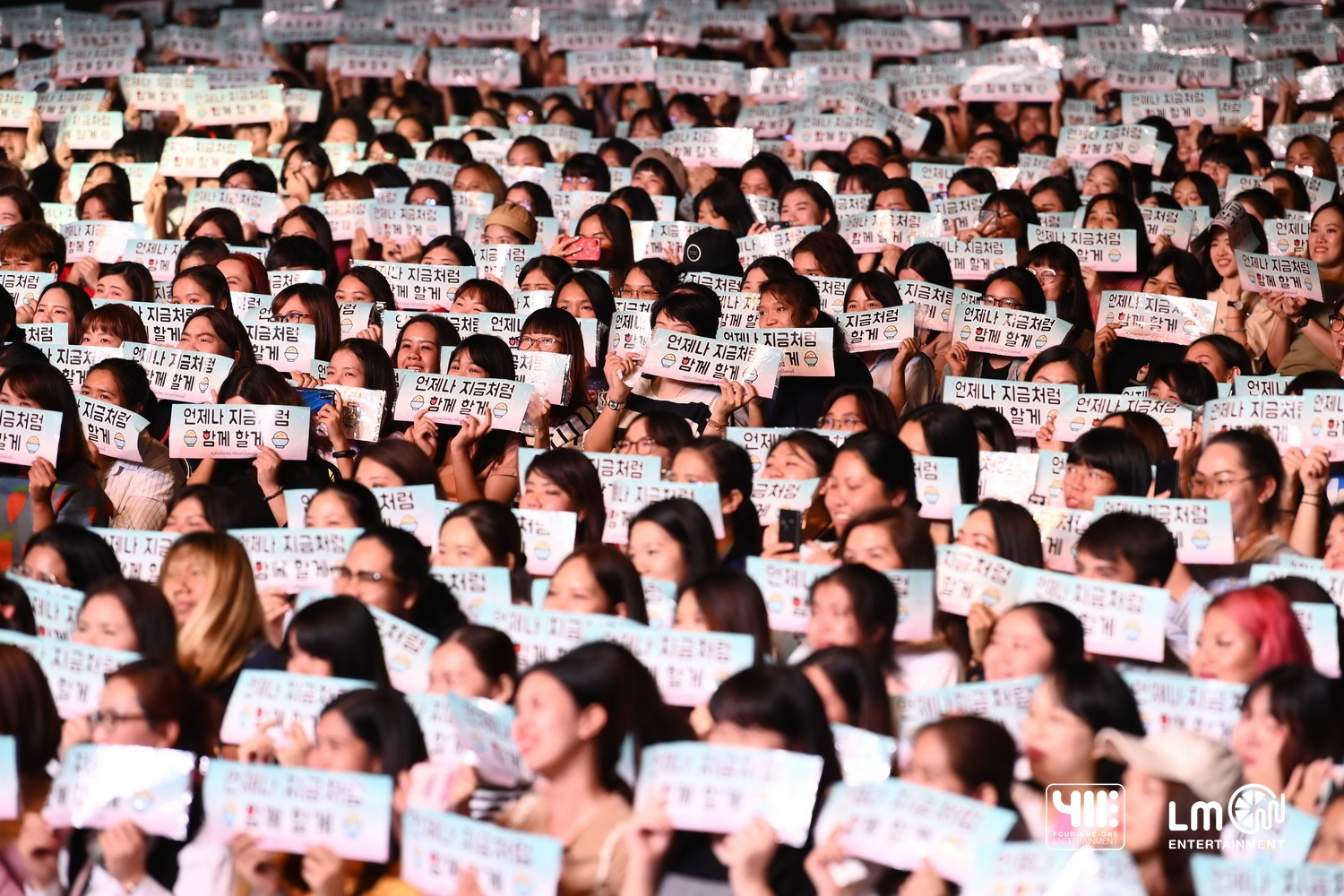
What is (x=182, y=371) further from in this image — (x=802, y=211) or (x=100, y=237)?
(x=802, y=211)

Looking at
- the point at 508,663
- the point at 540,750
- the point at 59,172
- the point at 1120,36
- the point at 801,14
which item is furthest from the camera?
the point at 801,14

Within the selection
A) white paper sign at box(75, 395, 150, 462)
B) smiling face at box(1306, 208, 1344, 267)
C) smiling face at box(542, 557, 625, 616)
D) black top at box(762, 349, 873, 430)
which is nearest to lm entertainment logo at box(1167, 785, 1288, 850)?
smiling face at box(542, 557, 625, 616)

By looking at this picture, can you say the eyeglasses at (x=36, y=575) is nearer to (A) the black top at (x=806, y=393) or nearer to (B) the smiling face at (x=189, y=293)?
(B) the smiling face at (x=189, y=293)

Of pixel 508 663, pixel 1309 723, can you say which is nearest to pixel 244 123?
pixel 508 663

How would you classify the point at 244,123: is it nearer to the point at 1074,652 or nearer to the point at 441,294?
the point at 441,294

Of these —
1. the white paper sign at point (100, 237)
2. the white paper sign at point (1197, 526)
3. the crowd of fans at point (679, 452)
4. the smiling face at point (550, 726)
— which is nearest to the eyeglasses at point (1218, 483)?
the crowd of fans at point (679, 452)

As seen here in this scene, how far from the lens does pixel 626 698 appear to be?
4.36 m

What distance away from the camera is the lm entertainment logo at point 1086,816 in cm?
397

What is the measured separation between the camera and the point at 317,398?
7.06m

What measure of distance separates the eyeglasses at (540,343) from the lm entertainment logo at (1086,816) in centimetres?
356

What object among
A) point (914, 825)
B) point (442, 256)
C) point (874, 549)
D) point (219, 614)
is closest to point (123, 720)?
point (219, 614)

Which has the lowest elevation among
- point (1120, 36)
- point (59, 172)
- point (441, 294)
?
point (441, 294)

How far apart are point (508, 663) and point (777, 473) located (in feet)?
5.66

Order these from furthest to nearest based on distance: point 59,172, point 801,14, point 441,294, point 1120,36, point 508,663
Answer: point 801,14
point 1120,36
point 59,172
point 441,294
point 508,663
